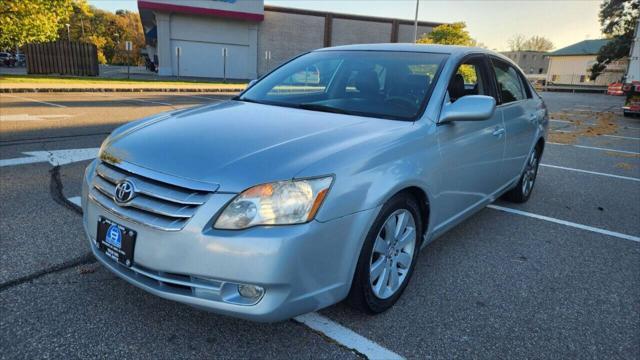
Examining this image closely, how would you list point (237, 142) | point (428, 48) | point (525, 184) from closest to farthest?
point (237, 142)
point (428, 48)
point (525, 184)

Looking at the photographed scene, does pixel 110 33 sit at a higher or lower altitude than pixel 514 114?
higher

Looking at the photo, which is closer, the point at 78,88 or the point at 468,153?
the point at 468,153

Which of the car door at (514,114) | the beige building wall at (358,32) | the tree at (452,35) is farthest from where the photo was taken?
the beige building wall at (358,32)

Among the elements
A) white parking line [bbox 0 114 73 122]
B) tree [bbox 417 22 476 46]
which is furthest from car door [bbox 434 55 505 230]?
tree [bbox 417 22 476 46]

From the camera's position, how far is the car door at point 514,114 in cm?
412

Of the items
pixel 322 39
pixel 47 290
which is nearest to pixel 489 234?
pixel 47 290

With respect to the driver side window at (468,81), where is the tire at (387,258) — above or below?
below

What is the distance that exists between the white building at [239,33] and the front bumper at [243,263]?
101ft

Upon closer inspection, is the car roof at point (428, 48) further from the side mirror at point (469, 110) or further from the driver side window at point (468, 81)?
the side mirror at point (469, 110)

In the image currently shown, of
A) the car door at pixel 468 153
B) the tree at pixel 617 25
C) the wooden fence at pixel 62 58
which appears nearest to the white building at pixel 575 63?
the tree at pixel 617 25

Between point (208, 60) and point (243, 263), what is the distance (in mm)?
35934

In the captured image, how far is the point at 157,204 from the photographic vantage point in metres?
2.12

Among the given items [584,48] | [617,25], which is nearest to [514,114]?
[617,25]

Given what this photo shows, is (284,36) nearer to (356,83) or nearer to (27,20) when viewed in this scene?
(27,20)
